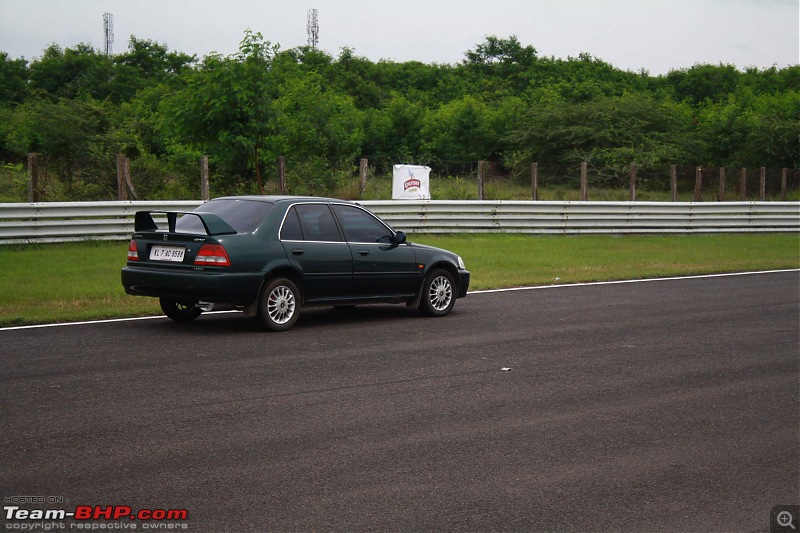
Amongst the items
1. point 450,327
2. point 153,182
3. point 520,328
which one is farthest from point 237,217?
point 153,182

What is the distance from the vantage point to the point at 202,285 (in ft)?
33.9

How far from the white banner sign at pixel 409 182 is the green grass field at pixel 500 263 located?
347 centimetres

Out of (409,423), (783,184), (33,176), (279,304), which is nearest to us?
(409,423)

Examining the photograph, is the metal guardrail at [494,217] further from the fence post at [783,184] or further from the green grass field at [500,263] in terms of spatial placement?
the fence post at [783,184]

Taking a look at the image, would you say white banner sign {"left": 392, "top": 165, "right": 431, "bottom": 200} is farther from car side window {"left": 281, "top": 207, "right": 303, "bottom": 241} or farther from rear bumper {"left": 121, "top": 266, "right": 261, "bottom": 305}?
rear bumper {"left": 121, "top": 266, "right": 261, "bottom": 305}

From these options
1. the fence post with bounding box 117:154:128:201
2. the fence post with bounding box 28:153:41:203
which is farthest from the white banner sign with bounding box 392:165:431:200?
the fence post with bounding box 28:153:41:203

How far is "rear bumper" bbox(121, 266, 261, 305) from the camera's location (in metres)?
10.4

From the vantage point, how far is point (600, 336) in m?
10.9

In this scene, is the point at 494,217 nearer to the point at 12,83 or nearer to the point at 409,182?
the point at 409,182

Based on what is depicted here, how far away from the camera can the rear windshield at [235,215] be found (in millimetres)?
10875

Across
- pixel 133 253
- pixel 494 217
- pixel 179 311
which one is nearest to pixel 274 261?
pixel 179 311

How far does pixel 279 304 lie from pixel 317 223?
1.19 metres

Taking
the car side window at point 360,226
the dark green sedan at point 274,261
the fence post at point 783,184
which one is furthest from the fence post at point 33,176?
the fence post at point 783,184

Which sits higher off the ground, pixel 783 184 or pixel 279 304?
pixel 783 184
